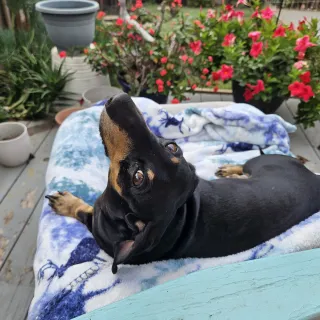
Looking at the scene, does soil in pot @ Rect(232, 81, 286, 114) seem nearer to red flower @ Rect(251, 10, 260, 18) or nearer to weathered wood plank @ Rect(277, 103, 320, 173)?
weathered wood plank @ Rect(277, 103, 320, 173)

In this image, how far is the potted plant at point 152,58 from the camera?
A: 10.7 feet

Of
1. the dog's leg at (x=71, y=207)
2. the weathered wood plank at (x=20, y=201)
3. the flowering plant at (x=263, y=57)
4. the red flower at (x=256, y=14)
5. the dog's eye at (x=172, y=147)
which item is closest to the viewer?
the dog's eye at (x=172, y=147)

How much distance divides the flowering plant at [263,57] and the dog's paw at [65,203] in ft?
6.20

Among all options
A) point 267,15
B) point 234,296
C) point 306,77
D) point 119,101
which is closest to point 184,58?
point 267,15

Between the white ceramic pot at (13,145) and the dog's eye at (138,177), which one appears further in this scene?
the white ceramic pot at (13,145)

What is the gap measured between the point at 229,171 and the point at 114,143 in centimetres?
137

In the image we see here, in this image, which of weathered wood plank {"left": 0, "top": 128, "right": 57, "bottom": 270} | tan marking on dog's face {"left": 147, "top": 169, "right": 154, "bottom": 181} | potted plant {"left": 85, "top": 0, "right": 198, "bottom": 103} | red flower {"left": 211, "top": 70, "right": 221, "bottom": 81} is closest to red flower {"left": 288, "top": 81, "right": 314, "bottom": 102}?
red flower {"left": 211, "top": 70, "right": 221, "bottom": 81}

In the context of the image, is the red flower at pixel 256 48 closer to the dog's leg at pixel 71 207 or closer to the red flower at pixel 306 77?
the red flower at pixel 306 77

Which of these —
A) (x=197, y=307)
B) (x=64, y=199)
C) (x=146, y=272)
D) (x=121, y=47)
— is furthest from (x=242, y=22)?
(x=197, y=307)

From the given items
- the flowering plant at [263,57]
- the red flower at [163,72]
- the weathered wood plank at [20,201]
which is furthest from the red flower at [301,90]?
the weathered wood plank at [20,201]

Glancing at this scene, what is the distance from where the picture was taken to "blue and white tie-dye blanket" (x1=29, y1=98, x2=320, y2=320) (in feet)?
5.09

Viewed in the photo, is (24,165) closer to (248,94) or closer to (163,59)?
(163,59)

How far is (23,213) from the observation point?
8.16 feet

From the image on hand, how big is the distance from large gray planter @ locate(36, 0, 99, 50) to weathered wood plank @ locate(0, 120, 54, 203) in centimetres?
111
